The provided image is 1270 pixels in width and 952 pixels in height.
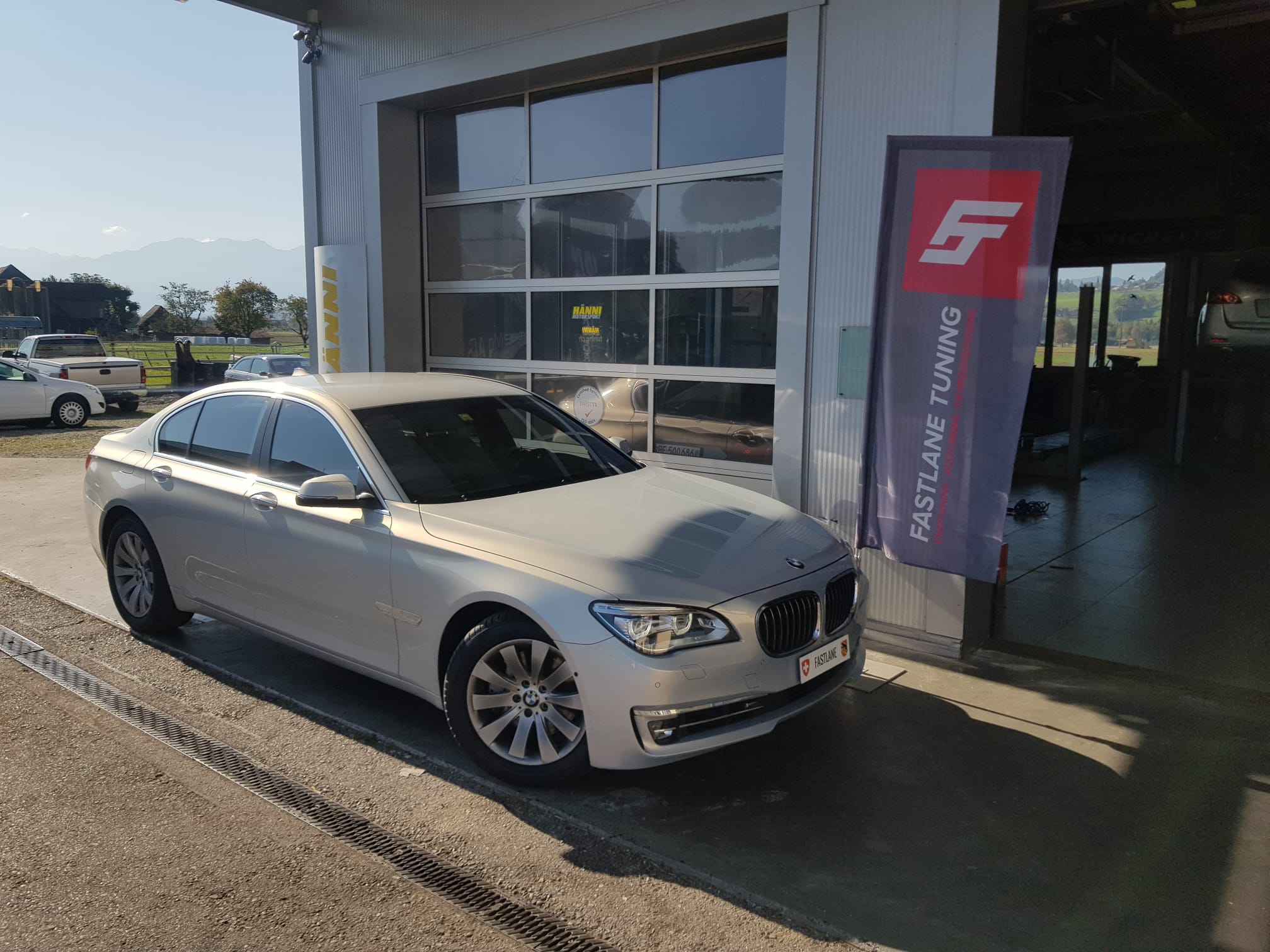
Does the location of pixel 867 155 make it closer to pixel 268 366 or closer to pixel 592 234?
pixel 592 234

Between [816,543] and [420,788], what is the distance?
2.01 m

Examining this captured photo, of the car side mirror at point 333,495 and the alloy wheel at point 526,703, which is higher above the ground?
the car side mirror at point 333,495

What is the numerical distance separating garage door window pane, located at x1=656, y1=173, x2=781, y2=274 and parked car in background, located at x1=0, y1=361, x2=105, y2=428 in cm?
1677

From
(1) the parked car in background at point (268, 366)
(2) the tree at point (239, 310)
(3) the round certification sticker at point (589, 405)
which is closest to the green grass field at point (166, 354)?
(2) the tree at point (239, 310)

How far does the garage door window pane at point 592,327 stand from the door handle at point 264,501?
3451mm

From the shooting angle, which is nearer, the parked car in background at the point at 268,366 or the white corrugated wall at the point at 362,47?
the white corrugated wall at the point at 362,47

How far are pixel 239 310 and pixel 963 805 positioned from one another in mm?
76291

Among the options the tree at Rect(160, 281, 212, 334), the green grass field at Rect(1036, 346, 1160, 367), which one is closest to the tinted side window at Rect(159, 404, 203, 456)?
the green grass field at Rect(1036, 346, 1160, 367)

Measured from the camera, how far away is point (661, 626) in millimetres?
3666

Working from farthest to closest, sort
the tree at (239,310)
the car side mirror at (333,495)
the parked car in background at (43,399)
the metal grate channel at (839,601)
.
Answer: the tree at (239,310), the parked car in background at (43,399), the car side mirror at (333,495), the metal grate channel at (839,601)

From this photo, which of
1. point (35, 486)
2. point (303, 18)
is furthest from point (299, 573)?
point (35, 486)

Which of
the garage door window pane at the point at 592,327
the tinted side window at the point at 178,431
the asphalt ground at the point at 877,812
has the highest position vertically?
the garage door window pane at the point at 592,327

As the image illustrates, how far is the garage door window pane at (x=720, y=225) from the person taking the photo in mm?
6805

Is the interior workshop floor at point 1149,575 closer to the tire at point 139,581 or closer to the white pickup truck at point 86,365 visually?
the tire at point 139,581
